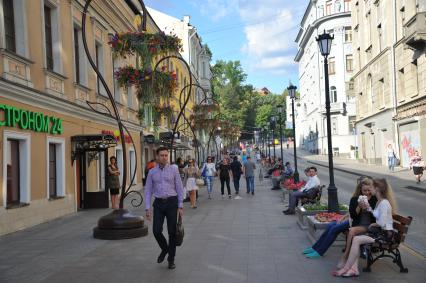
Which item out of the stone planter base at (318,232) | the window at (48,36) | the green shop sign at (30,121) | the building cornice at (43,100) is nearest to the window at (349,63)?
the building cornice at (43,100)

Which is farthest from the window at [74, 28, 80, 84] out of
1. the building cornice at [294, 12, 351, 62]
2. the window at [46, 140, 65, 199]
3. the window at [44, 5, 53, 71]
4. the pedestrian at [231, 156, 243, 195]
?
the building cornice at [294, 12, 351, 62]

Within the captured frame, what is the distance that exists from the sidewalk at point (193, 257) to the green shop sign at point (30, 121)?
2.51 metres

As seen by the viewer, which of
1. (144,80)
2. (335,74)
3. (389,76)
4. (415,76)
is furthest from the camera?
(335,74)

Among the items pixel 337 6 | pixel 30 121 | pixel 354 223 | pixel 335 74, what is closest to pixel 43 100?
pixel 30 121

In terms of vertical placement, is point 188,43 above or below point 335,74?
above

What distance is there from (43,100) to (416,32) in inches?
811

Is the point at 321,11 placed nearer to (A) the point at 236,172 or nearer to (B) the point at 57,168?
(A) the point at 236,172

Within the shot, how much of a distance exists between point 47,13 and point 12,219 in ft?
21.7

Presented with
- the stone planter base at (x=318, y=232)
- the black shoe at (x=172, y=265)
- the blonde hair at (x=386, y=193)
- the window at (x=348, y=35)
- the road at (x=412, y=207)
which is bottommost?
the road at (x=412, y=207)

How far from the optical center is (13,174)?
1216 cm

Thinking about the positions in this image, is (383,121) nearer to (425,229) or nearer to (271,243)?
(425,229)

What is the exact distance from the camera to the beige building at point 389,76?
2827 centimetres

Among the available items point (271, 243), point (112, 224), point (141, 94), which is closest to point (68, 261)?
point (112, 224)

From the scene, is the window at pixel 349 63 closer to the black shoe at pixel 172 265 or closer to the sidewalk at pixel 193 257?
the sidewalk at pixel 193 257
